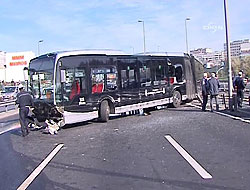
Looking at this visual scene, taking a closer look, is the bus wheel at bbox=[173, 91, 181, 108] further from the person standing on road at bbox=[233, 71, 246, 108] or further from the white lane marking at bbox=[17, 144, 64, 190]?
the white lane marking at bbox=[17, 144, 64, 190]

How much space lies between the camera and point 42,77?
564 inches

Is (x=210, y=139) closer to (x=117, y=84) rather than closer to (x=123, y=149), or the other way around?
(x=123, y=149)

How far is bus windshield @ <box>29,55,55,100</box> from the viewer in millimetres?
13672

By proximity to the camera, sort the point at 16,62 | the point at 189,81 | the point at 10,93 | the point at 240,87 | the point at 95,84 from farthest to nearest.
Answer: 1. the point at 16,62
2. the point at 10,93
3. the point at 189,81
4. the point at 240,87
5. the point at 95,84

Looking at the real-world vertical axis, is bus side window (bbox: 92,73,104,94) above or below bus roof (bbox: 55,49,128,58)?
below

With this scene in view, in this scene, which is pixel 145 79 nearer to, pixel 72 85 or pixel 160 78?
pixel 160 78

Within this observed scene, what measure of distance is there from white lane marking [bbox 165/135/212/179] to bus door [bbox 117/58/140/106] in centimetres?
622

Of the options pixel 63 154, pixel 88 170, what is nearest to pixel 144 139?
pixel 63 154

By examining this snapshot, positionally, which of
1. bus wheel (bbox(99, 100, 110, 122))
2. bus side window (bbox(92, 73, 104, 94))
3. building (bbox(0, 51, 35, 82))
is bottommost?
bus wheel (bbox(99, 100, 110, 122))

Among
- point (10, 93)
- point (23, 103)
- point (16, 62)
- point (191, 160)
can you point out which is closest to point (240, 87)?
point (23, 103)

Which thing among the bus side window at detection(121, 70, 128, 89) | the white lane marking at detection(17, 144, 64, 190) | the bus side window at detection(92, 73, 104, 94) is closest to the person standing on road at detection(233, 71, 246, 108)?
the bus side window at detection(121, 70, 128, 89)

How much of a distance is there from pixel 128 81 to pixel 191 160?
9591 mm

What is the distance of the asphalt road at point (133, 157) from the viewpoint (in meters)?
6.14

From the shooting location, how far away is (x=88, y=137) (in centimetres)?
1170
